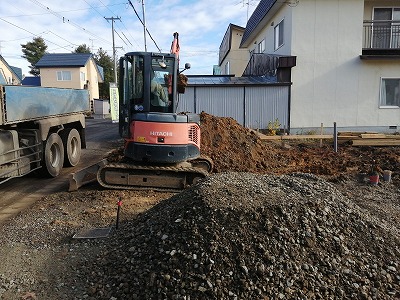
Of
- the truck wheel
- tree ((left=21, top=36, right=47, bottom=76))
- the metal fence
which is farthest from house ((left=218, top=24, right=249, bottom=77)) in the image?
tree ((left=21, top=36, right=47, bottom=76))

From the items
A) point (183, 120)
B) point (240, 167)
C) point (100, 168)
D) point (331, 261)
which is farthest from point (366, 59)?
point (331, 261)

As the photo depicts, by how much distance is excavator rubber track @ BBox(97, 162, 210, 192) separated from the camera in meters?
7.83

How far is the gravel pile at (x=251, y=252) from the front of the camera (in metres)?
3.56

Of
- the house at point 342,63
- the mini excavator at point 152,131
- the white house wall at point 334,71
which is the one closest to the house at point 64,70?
the house at point 342,63

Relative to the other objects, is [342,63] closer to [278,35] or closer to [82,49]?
[278,35]

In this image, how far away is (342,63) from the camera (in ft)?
54.0

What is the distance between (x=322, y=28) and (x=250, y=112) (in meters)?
4.89

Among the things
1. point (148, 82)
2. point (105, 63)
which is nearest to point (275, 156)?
→ point (148, 82)

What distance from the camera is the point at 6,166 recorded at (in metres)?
7.30

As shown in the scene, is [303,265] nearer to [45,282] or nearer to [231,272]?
[231,272]

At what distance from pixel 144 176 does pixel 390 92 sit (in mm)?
14045

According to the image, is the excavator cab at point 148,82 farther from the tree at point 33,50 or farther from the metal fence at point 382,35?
the tree at point 33,50

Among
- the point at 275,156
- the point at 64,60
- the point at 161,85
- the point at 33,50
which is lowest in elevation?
the point at 275,156

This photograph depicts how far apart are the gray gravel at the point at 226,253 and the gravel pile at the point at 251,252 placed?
1cm
